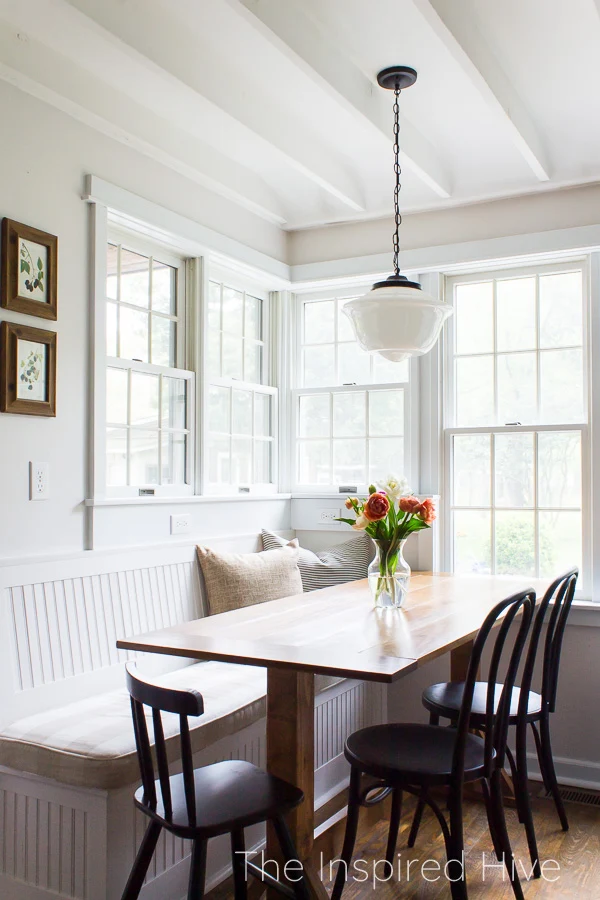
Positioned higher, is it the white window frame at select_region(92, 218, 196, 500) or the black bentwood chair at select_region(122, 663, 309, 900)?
the white window frame at select_region(92, 218, 196, 500)

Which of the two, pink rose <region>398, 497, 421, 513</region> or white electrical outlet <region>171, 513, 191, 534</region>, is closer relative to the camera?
pink rose <region>398, 497, 421, 513</region>

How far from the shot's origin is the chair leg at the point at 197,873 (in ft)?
5.71

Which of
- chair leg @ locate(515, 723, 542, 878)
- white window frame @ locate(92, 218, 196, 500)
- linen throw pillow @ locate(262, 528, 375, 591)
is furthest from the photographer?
linen throw pillow @ locate(262, 528, 375, 591)

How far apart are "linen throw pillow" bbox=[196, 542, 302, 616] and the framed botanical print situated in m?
1.25

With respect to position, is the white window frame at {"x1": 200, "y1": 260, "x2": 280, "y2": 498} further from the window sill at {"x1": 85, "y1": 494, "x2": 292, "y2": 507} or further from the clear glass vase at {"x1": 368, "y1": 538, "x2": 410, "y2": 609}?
the clear glass vase at {"x1": 368, "y1": 538, "x2": 410, "y2": 609}

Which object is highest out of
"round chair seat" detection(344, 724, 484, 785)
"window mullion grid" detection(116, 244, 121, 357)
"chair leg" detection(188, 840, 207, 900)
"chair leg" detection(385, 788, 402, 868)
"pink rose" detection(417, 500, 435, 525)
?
"window mullion grid" detection(116, 244, 121, 357)

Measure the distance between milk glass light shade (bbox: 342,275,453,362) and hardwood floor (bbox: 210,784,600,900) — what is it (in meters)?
1.73

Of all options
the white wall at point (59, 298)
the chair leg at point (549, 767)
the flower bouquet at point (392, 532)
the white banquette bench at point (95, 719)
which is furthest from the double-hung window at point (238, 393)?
the chair leg at point (549, 767)

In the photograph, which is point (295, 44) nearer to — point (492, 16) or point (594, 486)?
point (492, 16)

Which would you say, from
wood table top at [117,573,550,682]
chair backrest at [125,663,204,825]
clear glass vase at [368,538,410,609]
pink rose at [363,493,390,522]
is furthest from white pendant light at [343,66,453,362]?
chair backrest at [125,663,204,825]

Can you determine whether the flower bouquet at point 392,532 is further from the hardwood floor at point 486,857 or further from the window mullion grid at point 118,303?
the window mullion grid at point 118,303

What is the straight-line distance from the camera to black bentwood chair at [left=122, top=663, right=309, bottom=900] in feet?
5.68

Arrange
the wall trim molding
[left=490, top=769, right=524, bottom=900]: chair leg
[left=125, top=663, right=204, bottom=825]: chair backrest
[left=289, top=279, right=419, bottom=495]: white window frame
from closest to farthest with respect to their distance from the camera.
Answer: [left=125, top=663, right=204, bottom=825]: chair backrest → [left=490, top=769, right=524, bottom=900]: chair leg → the wall trim molding → [left=289, top=279, right=419, bottom=495]: white window frame

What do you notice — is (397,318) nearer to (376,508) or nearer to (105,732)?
(376,508)
